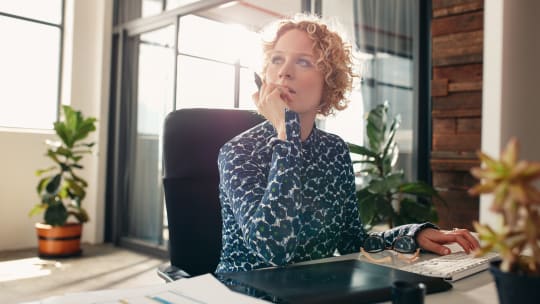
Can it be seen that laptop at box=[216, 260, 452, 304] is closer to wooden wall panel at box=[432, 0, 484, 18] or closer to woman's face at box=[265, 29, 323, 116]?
woman's face at box=[265, 29, 323, 116]

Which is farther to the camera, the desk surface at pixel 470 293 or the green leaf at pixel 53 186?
the green leaf at pixel 53 186

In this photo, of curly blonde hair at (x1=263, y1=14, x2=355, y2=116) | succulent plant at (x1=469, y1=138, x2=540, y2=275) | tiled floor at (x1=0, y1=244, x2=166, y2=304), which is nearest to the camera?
succulent plant at (x1=469, y1=138, x2=540, y2=275)

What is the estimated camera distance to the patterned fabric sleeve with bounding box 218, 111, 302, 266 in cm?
104

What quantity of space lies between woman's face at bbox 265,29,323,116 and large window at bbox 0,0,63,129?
415 cm

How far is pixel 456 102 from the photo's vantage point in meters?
2.56

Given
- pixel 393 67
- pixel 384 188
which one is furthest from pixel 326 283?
pixel 393 67

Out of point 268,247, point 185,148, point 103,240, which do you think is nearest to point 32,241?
point 103,240

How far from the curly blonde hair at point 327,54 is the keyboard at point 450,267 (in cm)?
65

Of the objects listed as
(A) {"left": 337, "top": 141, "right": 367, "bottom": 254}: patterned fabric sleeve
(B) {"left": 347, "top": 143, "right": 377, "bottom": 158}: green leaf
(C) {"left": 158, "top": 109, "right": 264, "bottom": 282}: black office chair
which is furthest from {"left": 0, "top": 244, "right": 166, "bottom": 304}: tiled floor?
(A) {"left": 337, "top": 141, "right": 367, "bottom": 254}: patterned fabric sleeve

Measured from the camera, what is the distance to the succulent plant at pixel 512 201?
0.39 meters

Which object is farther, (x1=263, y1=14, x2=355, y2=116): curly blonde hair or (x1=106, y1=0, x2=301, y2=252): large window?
(x1=106, y1=0, x2=301, y2=252): large window

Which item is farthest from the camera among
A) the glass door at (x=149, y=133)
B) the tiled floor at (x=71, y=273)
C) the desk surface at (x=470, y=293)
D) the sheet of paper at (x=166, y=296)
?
the glass door at (x=149, y=133)

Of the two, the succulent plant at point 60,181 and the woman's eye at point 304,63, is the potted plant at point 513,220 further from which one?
the succulent plant at point 60,181

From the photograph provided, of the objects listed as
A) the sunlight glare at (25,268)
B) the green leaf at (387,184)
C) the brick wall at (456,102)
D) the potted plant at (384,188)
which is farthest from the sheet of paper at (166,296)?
the sunlight glare at (25,268)
